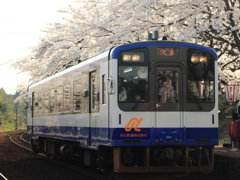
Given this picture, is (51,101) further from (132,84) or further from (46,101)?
(132,84)

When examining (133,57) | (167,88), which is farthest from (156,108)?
(133,57)

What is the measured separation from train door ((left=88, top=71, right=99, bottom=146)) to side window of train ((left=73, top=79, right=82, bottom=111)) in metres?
0.81

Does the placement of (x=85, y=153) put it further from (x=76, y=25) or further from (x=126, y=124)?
(x=76, y=25)

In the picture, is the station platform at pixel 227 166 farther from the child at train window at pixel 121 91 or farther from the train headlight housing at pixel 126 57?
the train headlight housing at pixel 126 57

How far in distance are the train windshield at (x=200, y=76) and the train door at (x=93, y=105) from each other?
191 cm

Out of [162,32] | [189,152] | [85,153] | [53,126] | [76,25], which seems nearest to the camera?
[189,152]

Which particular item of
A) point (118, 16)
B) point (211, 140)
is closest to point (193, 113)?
point (211, 140)

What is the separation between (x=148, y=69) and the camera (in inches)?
362

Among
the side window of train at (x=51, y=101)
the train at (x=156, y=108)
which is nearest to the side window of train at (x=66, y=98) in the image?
the side window of train at (x=51, y=101)

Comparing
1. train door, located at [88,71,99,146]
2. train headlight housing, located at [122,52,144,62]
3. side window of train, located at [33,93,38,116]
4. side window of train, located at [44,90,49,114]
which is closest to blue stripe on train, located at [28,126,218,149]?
train door, located at [88,71,99,146]

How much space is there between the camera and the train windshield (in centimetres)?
938

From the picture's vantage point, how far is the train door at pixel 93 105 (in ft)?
32.8

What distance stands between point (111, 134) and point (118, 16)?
8487 mm

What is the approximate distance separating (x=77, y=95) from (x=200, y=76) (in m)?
3.22
